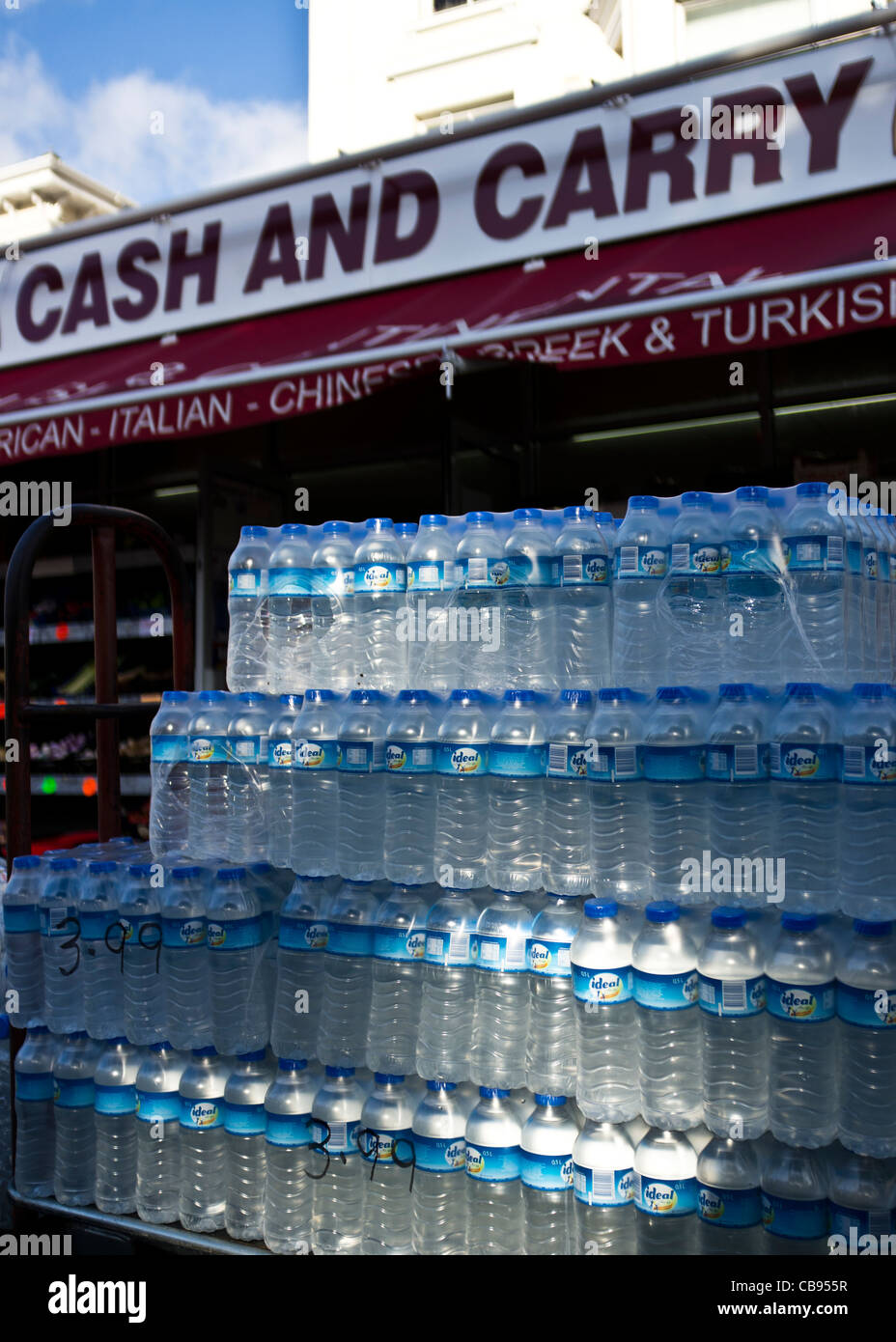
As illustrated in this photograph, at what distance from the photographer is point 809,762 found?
8.13 ft

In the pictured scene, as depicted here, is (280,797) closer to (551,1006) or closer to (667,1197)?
(551,1006)

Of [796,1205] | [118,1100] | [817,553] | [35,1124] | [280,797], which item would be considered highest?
[817,553]

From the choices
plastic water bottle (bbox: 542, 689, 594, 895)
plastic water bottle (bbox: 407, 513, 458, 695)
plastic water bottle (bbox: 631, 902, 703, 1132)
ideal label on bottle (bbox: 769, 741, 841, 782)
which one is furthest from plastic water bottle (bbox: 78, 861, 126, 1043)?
ideal label on bottle (bbox: 769, 741, 841, 782)

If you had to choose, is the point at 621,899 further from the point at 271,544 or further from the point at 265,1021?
the point at 271,544

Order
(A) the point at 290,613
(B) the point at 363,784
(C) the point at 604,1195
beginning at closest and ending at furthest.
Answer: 1. (C) the point at 604,1195
2. (B) the point at 363,784
3. (A) the point at 290,613

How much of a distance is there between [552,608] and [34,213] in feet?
71.7

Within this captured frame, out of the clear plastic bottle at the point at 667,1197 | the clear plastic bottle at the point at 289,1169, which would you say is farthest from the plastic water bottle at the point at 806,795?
the clear plastic bottle at the point at 289,1169

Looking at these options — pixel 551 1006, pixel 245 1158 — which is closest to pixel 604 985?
pixel 551 1006

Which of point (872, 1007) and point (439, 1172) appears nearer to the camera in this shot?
point (872, 1007)

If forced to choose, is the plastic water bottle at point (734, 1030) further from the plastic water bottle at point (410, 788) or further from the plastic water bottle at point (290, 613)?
the plastic water bottle at point (290, 613)

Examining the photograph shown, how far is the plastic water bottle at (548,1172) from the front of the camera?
2650 millimetres

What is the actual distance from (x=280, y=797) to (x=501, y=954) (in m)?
0.92

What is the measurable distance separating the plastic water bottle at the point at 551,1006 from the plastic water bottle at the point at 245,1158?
864mm

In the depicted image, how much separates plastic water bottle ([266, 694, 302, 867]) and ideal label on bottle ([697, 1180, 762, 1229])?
1545mm
